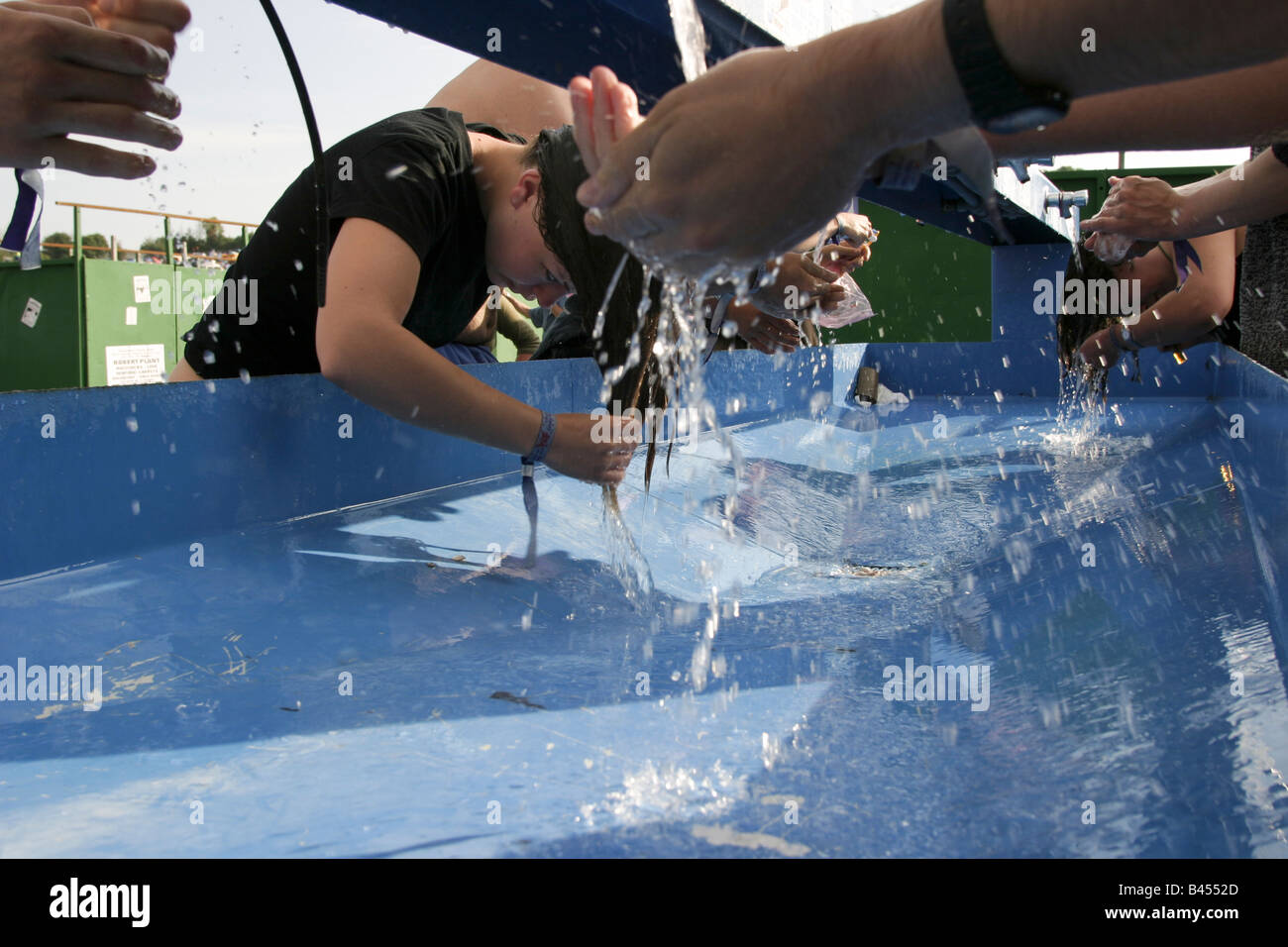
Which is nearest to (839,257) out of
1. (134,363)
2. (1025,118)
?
(1025,118)

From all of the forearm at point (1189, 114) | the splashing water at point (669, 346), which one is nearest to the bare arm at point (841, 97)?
A: the splashing water at point (669, 346)

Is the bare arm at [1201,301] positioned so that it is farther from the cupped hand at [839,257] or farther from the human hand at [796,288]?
the human hand at [796,288]

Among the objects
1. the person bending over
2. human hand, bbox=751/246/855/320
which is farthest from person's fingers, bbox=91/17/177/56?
human hand, bbox=751/246/855/320

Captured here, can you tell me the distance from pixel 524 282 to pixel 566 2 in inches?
20.9

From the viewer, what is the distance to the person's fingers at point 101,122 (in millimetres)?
916

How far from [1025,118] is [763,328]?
94.5 inches

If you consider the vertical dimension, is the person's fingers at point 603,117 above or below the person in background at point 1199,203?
below

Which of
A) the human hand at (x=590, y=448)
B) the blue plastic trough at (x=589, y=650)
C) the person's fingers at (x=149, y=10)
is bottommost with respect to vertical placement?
the blue plastic trough at (x=589, y=650)

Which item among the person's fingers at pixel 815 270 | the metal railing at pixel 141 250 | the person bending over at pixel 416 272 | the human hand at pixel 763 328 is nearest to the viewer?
the person bending over at pixel 416 272

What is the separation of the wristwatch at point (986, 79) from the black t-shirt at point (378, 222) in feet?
3.97

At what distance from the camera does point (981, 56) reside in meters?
0.65

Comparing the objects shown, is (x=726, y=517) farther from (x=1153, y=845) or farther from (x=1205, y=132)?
(x=1153, y=845)

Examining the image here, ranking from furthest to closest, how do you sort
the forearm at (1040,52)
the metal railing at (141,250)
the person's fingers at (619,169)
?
the metal railing at (141,250) < the person's fingers at (619,169) < the forearm at (1040,52)
